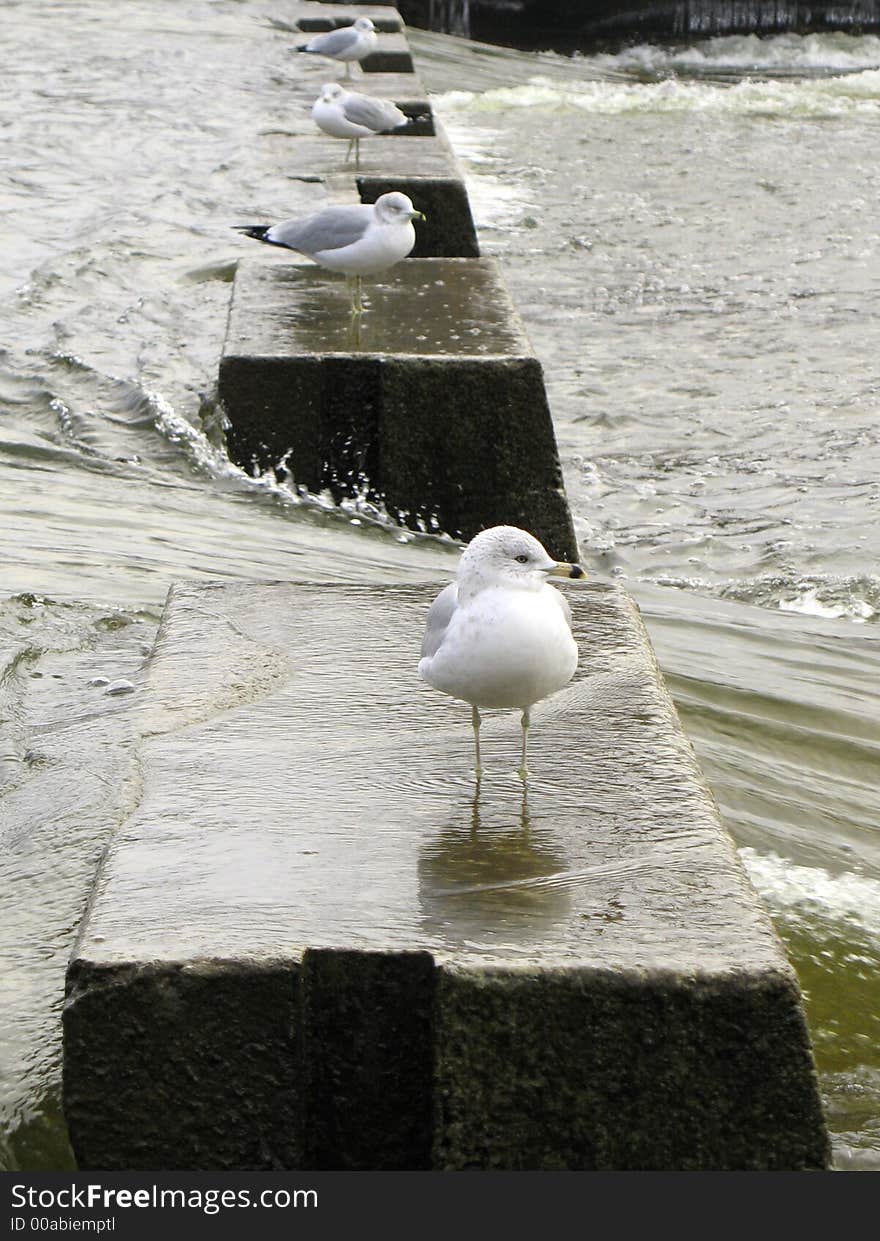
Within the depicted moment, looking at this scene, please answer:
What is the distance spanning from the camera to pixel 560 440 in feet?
26.1

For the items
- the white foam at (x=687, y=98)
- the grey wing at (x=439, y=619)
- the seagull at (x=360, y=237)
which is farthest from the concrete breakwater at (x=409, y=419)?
the white foam at (x=687, y=98)

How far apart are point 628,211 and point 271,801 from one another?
10568 mm

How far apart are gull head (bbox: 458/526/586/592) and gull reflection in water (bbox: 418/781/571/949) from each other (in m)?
0.39

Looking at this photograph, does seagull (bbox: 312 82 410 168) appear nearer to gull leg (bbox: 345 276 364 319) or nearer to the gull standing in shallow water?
gull leg (bbox: 345 276 364 319)

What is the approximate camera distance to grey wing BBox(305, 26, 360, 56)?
1343cm

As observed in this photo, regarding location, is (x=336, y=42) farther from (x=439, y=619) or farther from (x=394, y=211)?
(x=439, y=619)

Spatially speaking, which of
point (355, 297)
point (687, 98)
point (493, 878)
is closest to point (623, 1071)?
point (493, 878)

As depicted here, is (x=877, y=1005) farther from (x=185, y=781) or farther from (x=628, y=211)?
(x=628, y=211)

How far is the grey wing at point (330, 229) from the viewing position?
6.41m

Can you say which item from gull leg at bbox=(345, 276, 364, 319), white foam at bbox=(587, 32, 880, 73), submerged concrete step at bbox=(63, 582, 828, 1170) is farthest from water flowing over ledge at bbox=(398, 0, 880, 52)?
submerged concrete step at bbox=(63, 582, 828, 1170)

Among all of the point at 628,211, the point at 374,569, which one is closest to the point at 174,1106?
the point at 374,569

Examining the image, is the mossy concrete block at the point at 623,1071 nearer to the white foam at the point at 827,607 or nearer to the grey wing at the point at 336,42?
the white foam at the point at 827,607

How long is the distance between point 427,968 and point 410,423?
3354 millimetres

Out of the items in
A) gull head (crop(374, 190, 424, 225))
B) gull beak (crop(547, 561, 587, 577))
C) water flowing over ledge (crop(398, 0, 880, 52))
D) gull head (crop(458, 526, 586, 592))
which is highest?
gull head (crop(458, 526, 586, 592))
